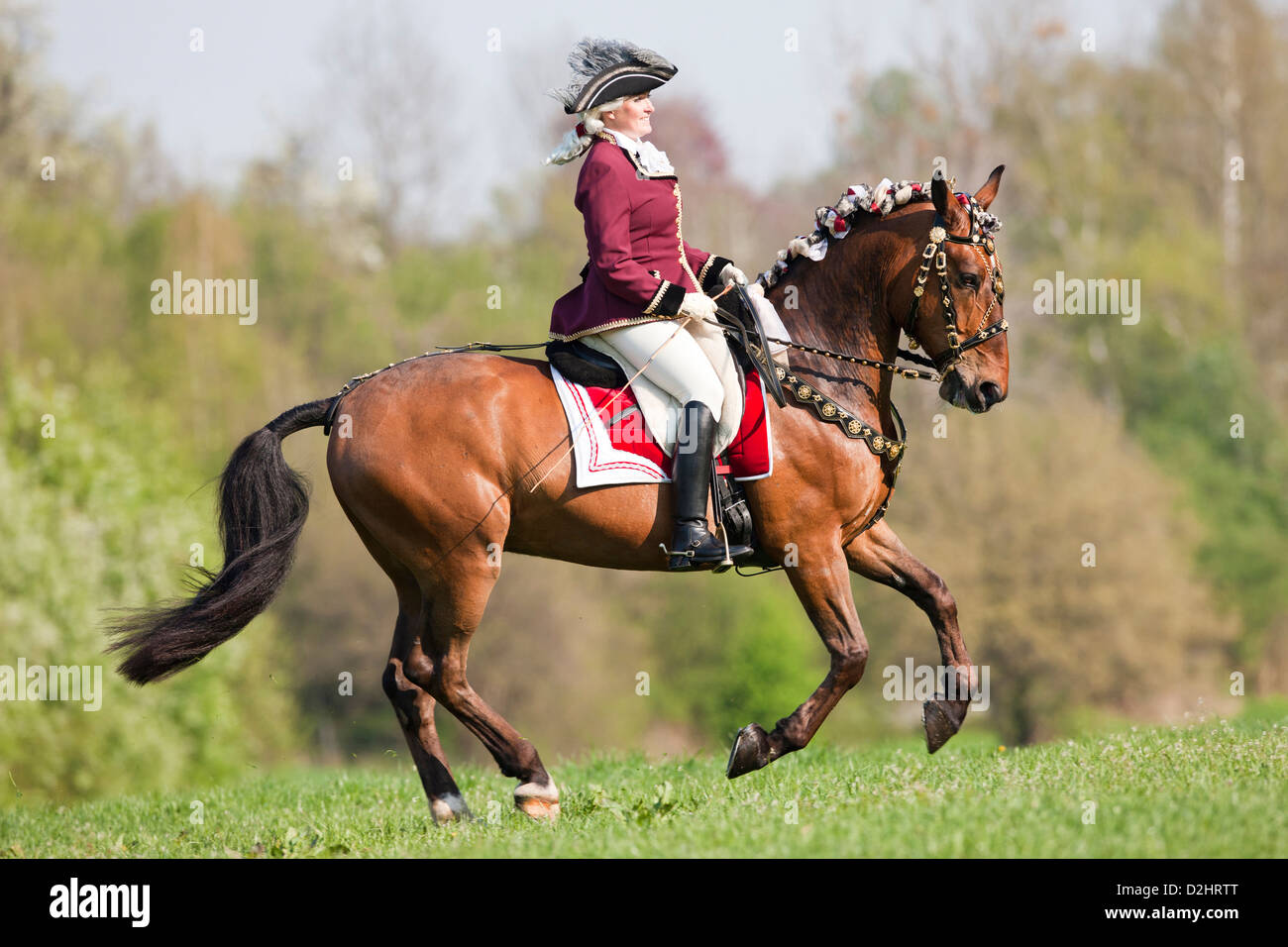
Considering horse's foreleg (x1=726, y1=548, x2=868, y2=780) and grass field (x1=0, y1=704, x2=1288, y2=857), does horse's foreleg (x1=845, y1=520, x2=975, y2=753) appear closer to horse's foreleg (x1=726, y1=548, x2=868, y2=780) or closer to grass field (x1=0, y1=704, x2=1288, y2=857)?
grass field (x1=0, y1=704, x2=1288, y2=857)

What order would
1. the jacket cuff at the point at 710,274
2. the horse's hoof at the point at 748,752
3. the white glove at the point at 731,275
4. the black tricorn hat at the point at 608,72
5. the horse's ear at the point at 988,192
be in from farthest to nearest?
1. the jacket cuff at the point at 710,274
2. the white glove at the point at 731,275
3. the horse's ear at the point at 988,192
4. the black tricorn hat at the point at 608,72
5. the horse's hoof at the point at 748,752

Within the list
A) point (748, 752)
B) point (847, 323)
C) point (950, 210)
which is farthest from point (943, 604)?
point (950, 210)

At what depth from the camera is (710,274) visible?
7.21 m

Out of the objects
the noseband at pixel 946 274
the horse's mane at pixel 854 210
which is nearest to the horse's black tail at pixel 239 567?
the horse's mane at pixel 854 210

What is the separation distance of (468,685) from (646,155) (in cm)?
270

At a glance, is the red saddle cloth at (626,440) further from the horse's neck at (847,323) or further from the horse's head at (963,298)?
the horse's head at (963,298)

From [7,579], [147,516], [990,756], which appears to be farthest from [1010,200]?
[990,756]

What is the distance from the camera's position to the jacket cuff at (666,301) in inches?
259

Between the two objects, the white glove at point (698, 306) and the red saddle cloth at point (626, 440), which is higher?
the white glove at point (698, 306)

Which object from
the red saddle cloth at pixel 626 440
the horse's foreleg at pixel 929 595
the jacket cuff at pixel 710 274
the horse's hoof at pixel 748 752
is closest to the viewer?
the horse's hoof at pixel 748 752

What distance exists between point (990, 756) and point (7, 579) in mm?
25596

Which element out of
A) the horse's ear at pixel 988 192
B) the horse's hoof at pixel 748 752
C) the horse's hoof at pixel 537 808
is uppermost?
the horse's ear at pixel 988 192

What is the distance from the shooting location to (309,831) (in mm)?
6805

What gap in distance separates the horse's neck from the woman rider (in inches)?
20.7
